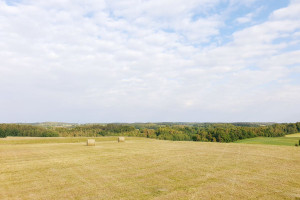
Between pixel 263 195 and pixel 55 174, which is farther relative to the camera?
pixel 55 174

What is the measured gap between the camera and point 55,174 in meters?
14.1

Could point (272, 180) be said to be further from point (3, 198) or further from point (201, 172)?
point (3, 198)

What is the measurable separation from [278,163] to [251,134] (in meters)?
74.5

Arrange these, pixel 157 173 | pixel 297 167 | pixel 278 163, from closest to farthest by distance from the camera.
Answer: pixel 157 173 → pixel 297 167 → pixel 278 163

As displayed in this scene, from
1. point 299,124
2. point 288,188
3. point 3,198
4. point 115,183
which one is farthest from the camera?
point 299,124

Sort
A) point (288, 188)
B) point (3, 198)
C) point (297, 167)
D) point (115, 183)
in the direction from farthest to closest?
point (297, 167), point (115, 183), point (288, 188), point (3, 198)

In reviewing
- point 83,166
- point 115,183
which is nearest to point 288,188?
point 115,183

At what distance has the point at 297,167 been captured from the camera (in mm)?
15703

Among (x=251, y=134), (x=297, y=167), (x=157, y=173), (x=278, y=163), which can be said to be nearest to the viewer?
(x=157, y=173)

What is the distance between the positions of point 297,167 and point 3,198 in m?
19.5

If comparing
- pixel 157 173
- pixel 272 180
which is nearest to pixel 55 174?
pixel 157 173

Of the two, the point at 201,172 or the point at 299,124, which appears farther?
the point at 299,124

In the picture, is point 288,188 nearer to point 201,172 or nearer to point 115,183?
point 201,172

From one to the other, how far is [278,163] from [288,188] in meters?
7.53
